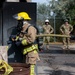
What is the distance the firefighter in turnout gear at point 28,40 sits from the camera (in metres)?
5.64

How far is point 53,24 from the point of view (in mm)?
31641

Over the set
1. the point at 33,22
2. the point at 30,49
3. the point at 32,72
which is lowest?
the point at 32,72

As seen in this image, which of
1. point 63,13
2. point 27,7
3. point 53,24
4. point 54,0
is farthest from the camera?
point 54,0

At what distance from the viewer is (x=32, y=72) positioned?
5.57m

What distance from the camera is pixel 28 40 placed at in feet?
18.5

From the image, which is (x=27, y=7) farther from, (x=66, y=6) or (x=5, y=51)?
(x=66, y=6)

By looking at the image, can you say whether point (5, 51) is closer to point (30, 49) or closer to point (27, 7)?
point (30, 49)

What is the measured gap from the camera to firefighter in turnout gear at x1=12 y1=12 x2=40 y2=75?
5.64m

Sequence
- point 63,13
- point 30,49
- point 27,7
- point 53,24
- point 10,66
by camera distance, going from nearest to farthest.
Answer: point 10,66 → point 30,49 → point 27,7 → point 53,24 → point 63,13

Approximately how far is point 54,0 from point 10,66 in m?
36.1

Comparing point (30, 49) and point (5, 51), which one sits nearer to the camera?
point (5, 51)

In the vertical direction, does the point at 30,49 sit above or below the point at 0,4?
below

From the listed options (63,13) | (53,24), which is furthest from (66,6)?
(53,24)

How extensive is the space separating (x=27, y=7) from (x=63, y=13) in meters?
28.9
